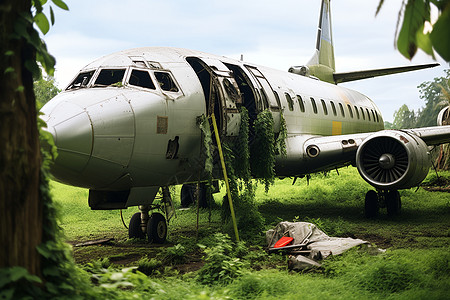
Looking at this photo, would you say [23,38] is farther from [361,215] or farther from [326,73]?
[326,73]

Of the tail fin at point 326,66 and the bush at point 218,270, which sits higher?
the tail fin at point 326,66

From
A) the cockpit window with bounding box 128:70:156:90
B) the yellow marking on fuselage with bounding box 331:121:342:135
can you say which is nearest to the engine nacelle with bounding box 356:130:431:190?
the yellow marking on fuselage with bounding box 331:121:342:135

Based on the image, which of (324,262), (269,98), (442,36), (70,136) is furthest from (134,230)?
(442,36)

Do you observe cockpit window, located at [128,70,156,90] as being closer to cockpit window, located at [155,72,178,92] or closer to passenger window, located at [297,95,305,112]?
cockpit window, located at [155,72,178,92]

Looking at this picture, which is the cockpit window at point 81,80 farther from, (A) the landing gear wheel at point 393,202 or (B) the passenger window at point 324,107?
(A) the landing gear wheel at point 393,202

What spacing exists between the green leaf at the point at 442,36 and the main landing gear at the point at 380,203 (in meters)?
11.4

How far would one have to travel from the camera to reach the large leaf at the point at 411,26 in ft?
7.16

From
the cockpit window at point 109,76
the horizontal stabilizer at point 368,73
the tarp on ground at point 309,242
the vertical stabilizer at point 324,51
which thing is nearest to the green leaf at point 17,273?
the tarp on ground at point 309,242

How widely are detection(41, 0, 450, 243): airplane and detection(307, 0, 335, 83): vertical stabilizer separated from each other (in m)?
6.56

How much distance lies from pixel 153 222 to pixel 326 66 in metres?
14.6

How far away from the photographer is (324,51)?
891 inches

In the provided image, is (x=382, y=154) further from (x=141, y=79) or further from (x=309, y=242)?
(x=141, y=79)

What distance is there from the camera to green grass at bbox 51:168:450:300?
221 inches

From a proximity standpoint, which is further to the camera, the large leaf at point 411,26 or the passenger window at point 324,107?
the passenger window at point 324,107
